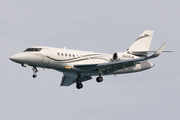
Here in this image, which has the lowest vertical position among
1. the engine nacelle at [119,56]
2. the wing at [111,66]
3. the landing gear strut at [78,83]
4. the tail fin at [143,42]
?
the landing gear strut at [78,83]

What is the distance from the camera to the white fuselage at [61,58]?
33750mm

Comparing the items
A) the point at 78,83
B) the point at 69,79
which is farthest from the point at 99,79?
the point at 69,79

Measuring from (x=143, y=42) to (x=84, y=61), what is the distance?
9.23m

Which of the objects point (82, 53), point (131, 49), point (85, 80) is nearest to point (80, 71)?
point (82, 53)

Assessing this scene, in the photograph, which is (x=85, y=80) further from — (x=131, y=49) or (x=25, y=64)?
(x=25, y=64)

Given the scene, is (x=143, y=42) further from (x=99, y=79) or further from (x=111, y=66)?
(x=99, y=79)

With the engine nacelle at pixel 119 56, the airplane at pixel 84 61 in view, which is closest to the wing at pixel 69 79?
the airplane at pixel 84 61

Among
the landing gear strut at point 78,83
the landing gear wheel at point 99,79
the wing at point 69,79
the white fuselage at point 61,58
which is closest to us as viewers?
the white fuselage at point 61,58

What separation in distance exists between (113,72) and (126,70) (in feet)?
6.14

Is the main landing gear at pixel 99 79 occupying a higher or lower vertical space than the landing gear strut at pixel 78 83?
higher

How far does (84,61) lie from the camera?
36.4m

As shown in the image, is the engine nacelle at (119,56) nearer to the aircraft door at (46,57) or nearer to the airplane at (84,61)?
the airplane at (84,61)

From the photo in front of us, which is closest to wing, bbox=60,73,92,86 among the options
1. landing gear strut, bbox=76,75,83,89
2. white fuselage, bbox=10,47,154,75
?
landing gear strut, bbox=76,75,83,89

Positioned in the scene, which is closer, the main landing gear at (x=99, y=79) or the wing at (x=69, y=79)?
the main landing gear at (x=99, y=79)
